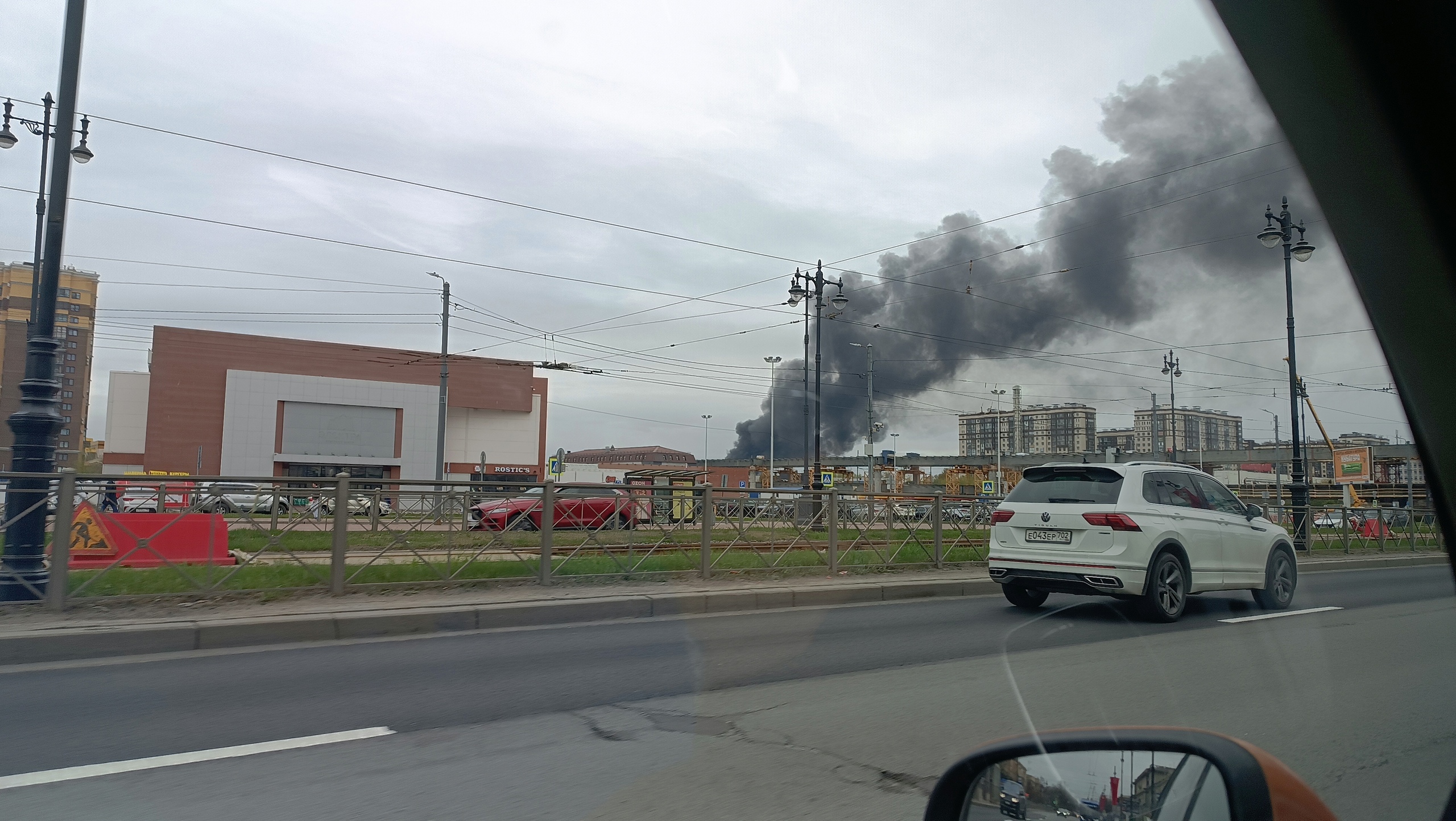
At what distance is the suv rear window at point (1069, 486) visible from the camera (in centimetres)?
945

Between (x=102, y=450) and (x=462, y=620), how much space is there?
2376 inches

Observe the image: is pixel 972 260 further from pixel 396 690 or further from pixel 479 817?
pixel 479 817

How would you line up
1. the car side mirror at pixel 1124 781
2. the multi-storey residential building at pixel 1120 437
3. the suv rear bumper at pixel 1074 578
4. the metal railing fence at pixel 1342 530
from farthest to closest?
the multi-storey residential building at pixel 1120 437 < the metal railing fence at pixel 1342 530 < the suv rear bumper at pixel 1074 578 < the car side mirror at pixel 1124 781

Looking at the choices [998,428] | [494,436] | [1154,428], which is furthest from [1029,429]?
[494,436]

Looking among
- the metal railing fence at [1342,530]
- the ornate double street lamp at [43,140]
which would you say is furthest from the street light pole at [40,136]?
the metal railing fence at [1342,530]

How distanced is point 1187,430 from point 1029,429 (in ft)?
107

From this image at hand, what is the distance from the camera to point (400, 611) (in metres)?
9.20

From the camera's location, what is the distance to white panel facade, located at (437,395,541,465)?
66.4 metres

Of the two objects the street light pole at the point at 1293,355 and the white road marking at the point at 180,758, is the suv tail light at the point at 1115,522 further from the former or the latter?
the white road marking at the point at 180,758

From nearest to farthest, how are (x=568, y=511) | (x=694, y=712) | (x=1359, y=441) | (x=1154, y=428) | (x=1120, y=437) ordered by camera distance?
(x=1359, y=441), (x=694, y=712), (x=568, y=511), (x=1154, y=428), (x=1120, y=437)

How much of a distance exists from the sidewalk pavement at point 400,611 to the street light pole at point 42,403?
412mm

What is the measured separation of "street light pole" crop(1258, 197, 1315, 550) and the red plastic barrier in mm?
9656

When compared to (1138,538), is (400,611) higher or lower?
lower

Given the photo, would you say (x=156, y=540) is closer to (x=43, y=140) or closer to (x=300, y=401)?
(x=43, y=140)
